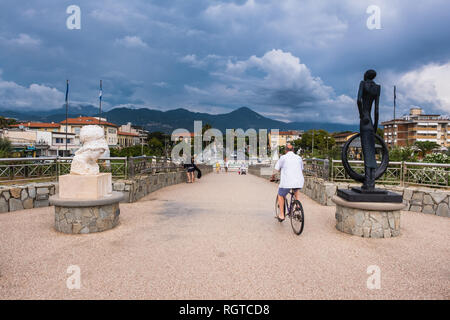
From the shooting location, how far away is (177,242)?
16.1 ft

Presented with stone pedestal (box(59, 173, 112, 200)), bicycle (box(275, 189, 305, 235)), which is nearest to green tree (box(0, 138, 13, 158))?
stone pedestal (box(59, 173, 112, 200))

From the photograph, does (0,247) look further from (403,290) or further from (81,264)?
(403,290)

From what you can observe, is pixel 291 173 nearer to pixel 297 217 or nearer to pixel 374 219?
pixel 297 217

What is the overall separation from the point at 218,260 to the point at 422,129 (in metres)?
92.4

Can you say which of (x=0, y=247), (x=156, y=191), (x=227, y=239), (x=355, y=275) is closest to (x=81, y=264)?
(x=0, y=247)

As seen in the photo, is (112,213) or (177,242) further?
(112,213)

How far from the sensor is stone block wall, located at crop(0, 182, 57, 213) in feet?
23.5

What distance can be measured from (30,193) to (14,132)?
69.9 meters

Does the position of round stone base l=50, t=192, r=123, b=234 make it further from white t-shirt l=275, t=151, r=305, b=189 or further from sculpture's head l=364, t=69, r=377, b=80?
sculpture's head l=364, t=69, r=377, b=80

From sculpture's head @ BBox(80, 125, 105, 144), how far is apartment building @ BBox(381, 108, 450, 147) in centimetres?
8231

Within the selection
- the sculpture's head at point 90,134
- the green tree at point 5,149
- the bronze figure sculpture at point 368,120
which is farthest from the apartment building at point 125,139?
the bronze figure sculpture at point 368,120

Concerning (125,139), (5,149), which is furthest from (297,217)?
(125,139)

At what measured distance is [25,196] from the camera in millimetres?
7512
